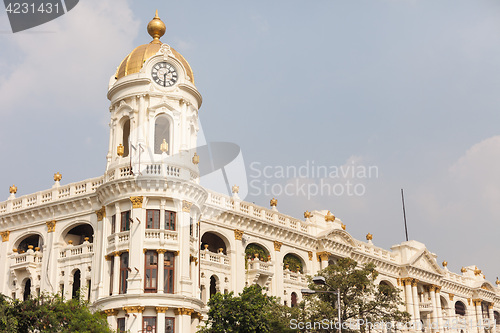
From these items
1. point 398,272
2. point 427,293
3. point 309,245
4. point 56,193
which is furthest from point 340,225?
point 56,193

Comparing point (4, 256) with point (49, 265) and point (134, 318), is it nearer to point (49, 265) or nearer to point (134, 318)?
point (49, 265)

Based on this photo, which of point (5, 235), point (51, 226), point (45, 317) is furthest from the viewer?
point (5, 235)

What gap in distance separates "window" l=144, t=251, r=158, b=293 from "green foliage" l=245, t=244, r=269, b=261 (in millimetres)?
11779

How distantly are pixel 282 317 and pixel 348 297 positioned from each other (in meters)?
5.24

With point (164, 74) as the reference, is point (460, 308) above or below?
below

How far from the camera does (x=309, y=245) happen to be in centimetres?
6812

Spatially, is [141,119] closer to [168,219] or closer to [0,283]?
[168,219]

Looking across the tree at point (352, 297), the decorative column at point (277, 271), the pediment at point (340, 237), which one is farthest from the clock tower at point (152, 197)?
the pediment at point (340, 237)

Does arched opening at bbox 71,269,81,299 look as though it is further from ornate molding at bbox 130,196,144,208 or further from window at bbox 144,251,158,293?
ornate molding at bbox 130,196,144,208

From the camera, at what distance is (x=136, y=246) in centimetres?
5188

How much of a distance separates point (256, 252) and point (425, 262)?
27.6 metres

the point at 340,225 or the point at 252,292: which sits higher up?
the point at 340,225

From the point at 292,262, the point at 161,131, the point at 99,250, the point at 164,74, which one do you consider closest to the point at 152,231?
the point at 99,250

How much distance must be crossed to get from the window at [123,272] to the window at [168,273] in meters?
2.67
